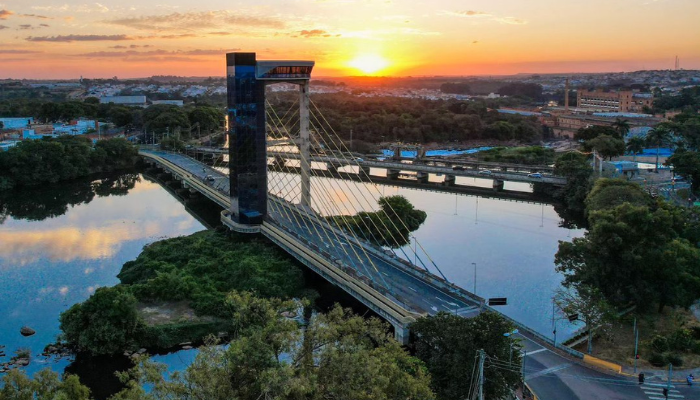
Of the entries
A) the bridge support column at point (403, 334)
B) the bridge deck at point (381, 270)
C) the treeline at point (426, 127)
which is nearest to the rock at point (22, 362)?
the bridge deck at point (381, 270)

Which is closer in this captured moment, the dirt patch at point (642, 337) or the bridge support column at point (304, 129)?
the dirt patch at point (642, 337)

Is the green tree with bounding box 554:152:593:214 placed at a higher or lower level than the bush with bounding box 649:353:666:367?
higher

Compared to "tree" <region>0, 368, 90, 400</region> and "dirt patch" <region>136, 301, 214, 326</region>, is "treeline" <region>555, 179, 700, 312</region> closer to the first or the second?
"dirt patch" <region>136, 301, 214, 326</region>

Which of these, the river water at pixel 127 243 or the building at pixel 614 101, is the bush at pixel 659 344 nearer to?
the river water at pixel 127 243

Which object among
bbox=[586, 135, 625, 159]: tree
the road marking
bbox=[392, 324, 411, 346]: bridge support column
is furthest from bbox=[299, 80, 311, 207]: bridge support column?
bbox=[586, 135, 625, 159]: tree

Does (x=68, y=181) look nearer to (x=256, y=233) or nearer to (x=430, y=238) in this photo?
(x=256, y=233)

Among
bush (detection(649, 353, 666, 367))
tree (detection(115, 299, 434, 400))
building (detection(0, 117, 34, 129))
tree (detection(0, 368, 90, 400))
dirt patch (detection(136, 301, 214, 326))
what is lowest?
dirt patch (detection(136, 301, 214, 326))
